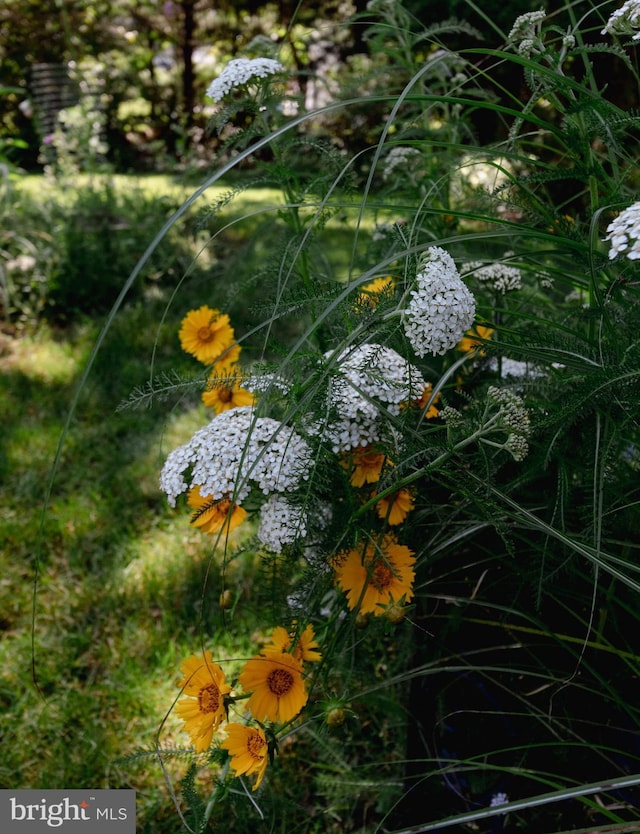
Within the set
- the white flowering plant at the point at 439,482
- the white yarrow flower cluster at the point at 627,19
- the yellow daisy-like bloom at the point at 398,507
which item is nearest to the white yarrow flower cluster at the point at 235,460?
the white flowering plant at the point at 439,482

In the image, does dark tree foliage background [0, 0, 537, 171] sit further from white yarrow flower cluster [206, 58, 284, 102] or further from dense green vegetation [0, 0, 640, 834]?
white yarrow flower cluster [206, 58, 284, 102]

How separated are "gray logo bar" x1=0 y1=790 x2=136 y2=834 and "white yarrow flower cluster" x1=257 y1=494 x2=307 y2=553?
40cm

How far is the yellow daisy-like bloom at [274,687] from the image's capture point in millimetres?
779

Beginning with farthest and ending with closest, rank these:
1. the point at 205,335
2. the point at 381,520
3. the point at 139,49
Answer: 1. the point at 139,49
2. the point at 205,335
3. the point at 381,520

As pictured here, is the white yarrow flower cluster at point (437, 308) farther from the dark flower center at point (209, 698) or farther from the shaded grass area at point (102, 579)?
the dark flower center at point (209, 698)

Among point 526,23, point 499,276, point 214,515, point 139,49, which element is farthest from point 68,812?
point 139,49

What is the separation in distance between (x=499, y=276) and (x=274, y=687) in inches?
24.7

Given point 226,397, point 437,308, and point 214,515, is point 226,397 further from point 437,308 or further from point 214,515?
point 437,308

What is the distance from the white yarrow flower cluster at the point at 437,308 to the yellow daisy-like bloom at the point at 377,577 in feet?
0.82

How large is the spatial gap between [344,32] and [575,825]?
5.18 meters

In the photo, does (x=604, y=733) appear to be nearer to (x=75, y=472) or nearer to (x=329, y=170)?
(x=329, y=170)

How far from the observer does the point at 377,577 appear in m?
0.84

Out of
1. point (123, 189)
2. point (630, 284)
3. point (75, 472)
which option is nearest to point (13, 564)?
point (75, 472)

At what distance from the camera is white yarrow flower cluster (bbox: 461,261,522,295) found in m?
1.01
